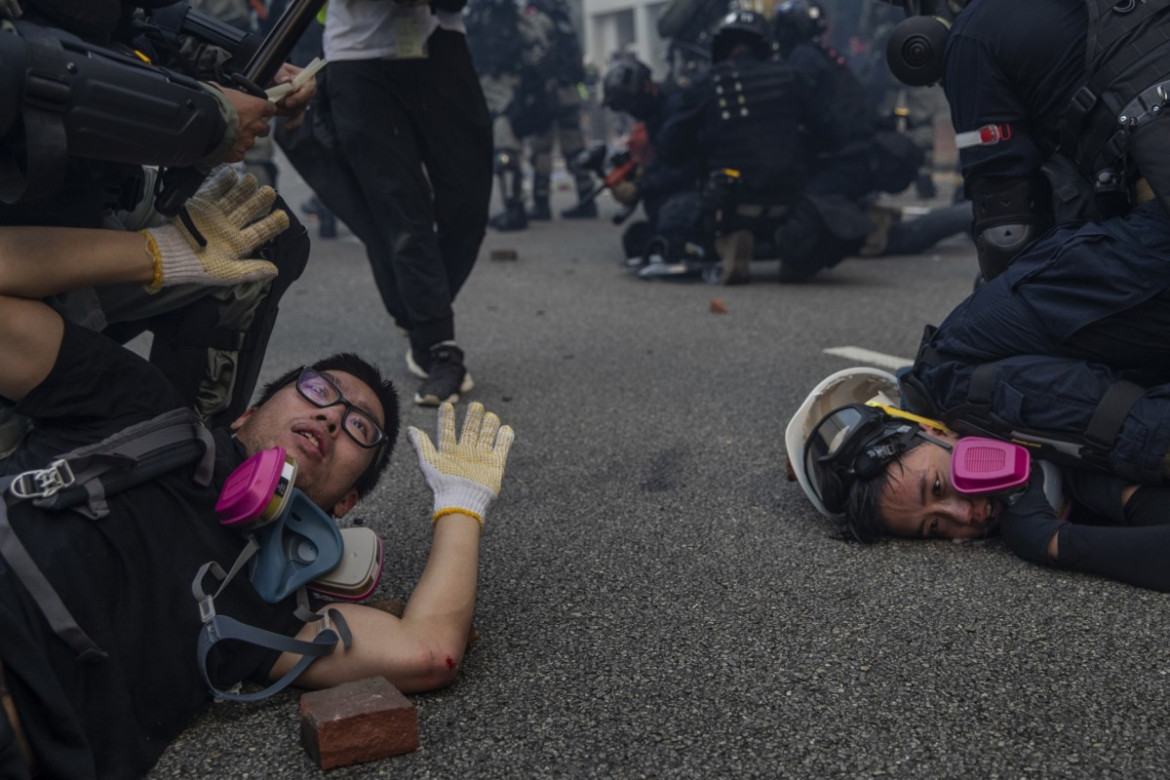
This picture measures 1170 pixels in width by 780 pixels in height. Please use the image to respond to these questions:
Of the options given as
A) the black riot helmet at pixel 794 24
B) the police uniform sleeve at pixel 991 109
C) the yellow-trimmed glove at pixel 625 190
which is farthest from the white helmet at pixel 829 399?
the black riot helmet at pixel 794 24

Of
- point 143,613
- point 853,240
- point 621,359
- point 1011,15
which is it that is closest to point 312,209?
point 853,240

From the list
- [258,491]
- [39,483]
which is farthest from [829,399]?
[39,483]

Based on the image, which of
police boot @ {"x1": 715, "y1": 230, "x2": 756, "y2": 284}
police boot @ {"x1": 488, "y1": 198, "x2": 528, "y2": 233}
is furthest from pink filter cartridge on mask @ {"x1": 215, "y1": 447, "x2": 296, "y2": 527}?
police boot @ {"x1": 488, "y1": 198, "x2": 528, "y2": 233}

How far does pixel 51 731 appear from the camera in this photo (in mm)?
1858

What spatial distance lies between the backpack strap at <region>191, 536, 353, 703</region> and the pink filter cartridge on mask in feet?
0.18

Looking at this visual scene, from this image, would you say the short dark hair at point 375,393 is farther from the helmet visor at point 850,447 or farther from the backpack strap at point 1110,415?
the backpack strap at point 1110,415

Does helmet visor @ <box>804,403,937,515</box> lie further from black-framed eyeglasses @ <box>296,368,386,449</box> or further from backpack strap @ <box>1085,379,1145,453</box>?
black-framed eyeglasses @ <box>296,368,386,449</box>

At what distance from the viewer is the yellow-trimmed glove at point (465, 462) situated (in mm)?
2422

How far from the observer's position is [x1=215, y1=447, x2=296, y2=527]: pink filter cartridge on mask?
214cm

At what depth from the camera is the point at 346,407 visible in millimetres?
2482

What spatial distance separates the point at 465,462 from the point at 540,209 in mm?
9055

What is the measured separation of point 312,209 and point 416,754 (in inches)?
378

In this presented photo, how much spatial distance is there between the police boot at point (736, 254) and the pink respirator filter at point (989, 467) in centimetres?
431

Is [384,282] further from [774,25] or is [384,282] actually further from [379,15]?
[774,25]
